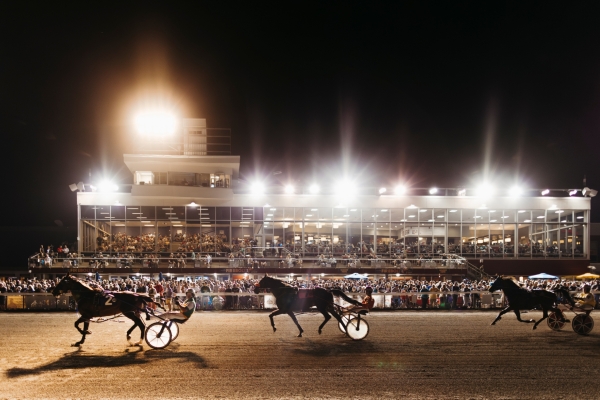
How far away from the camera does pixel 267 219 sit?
1371 inches

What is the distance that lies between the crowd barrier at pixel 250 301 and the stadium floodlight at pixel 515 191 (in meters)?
18.0

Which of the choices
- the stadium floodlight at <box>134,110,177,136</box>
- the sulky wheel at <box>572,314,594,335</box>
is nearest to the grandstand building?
the stadium floodlight at <box>134,110,177,136</box>

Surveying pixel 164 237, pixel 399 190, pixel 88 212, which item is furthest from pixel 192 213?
pixel 399 190

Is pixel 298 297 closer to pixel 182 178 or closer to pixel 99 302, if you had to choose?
pixel 99 302

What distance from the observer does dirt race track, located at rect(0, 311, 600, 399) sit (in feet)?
24.4

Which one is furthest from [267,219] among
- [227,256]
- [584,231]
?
[584,231]

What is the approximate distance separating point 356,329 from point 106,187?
2647 centimetres

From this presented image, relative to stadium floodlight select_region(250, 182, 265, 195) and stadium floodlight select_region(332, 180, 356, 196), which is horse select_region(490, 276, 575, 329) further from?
stadium floodlight select_region(250, 182, 265, 195)

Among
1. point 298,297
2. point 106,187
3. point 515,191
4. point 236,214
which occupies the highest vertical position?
point 106,187

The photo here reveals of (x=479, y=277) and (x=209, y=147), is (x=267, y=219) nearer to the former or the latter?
(x=209, y=147)

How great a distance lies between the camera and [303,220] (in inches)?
1375

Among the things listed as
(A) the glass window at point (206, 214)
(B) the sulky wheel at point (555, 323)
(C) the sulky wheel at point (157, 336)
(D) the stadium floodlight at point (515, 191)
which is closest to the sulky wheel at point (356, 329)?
(C) the sulky wheel at point (157, 336)

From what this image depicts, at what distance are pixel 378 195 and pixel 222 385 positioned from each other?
29.0 meters

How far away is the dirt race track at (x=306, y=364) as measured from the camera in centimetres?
745
